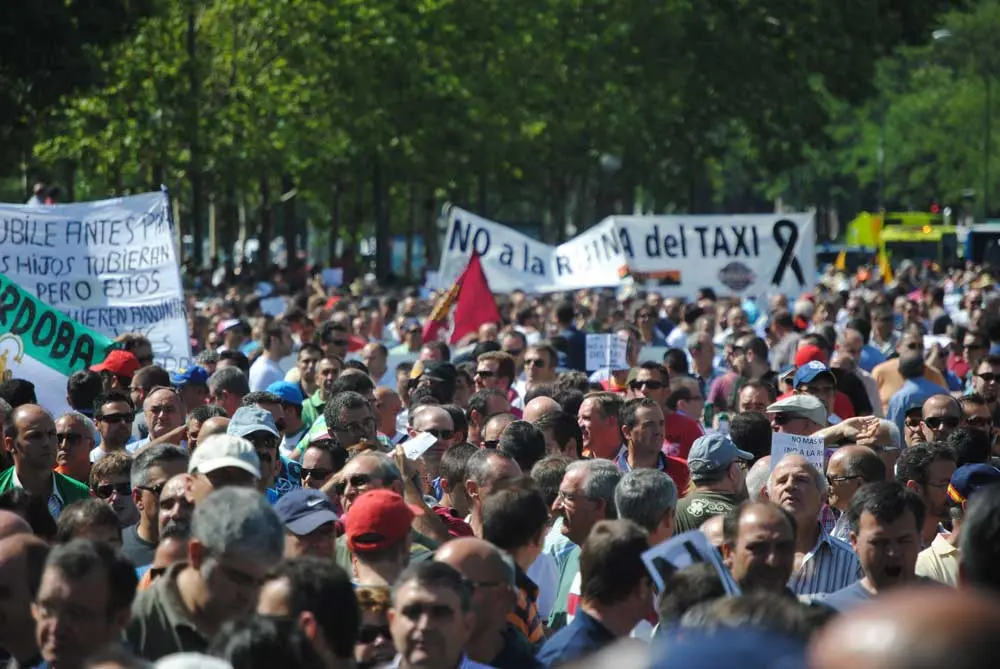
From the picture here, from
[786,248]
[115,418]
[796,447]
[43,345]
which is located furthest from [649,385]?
[786,248]

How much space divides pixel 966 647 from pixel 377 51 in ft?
125

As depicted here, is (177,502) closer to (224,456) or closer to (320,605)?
(224,456)

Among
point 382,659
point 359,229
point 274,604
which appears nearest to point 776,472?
point 382,659

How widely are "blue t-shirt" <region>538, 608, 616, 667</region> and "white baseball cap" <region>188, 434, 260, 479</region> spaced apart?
1.45 m

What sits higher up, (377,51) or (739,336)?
(377,51)

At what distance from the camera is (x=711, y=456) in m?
8.34

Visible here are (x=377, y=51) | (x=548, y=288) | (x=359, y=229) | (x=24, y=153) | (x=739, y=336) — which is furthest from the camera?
(x=359, y=229)

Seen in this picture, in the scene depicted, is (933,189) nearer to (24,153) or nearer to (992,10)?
(992,10)

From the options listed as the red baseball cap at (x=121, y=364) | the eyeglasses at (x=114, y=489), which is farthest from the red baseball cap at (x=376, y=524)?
the red baseball cap at (x=121, y=364)

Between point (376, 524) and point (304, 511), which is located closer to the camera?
point (376, 524)

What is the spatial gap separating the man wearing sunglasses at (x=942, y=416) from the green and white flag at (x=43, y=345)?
540 cm

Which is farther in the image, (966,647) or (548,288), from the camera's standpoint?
(548,288)

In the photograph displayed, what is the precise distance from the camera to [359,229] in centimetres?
5466

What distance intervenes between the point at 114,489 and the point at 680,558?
3.34 m
